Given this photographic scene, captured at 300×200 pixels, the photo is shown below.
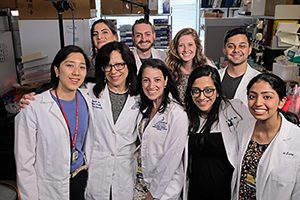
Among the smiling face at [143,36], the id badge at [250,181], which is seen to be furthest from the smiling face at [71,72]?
the id badge at [250,181]

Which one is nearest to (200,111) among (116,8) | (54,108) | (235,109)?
(235,109)

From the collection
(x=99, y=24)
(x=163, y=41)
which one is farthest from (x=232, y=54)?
(x=163, y=41)

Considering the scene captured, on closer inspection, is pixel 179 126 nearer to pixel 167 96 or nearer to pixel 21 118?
pixel 167 96

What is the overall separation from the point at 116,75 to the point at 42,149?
56 centimetres

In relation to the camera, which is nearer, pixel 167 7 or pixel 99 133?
pixel 99 133

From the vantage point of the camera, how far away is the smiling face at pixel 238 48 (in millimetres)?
2062

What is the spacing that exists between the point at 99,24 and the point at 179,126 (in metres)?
0.99

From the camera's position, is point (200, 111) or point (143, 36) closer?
point (200, 111)

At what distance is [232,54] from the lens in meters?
2.08

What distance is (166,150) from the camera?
166cm

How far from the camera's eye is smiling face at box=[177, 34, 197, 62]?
2133 millimetres

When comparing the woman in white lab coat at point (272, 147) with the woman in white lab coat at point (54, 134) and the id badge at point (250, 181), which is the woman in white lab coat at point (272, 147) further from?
the woman in white lab coat at point (54, 134)

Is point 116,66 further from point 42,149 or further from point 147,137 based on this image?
point 42,149

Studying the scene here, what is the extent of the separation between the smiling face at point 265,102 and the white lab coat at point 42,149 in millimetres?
949
